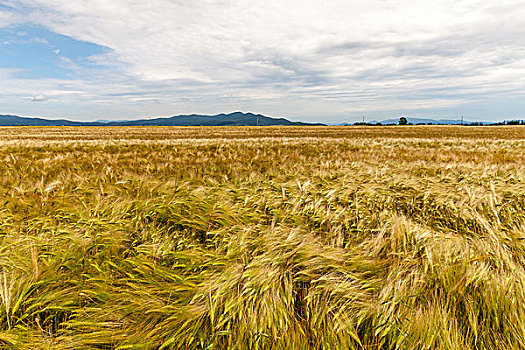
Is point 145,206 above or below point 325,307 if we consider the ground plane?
above

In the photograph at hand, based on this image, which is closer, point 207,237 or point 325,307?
point 325,307

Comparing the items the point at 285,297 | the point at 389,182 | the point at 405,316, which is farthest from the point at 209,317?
the point at 389,182

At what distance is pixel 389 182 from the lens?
146 inches

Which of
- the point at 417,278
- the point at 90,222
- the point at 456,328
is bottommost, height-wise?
the point at 456,328

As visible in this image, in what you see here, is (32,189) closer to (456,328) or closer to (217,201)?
(217,201)

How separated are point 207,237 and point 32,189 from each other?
8.09 ft

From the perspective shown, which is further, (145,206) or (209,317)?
(145,206)

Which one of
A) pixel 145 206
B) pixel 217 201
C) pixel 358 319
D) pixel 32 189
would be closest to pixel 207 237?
pixel 217 201

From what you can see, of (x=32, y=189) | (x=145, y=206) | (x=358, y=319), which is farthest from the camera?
(x=32, y=189)

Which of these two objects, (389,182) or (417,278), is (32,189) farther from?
(389,182)

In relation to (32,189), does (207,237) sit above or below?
below

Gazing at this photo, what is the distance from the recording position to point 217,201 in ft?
10.1

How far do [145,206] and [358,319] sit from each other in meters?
2.31

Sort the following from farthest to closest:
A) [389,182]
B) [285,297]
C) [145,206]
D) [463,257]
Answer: [389,182], [145,206], [463,257], [285,297]
